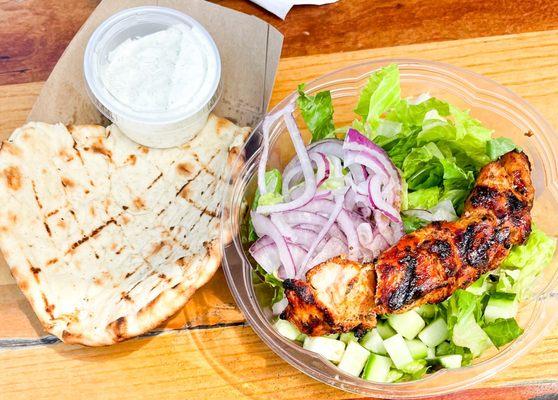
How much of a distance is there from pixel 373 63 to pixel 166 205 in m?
1.19

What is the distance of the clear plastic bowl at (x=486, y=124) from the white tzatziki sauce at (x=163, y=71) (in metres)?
0.42

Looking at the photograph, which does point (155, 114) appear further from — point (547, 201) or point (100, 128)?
point (547, 201)

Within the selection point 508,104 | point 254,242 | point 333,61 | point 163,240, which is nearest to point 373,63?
point 333,61

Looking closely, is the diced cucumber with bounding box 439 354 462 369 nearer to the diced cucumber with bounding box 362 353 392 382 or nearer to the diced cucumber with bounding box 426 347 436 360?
the diced cucumber with bounding box 426 347 436 360

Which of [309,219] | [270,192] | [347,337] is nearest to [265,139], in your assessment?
[270,192]

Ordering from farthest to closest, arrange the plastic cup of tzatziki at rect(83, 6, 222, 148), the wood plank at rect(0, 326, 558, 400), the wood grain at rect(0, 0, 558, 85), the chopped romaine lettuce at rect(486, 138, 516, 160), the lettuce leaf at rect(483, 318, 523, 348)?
the wood grain at rect(0, 0, 558, 85) → the plastic cup of tzatziki at rect(83, 6, 222, 148) → the wood plank at rect(0, 326, 558, 400) → the chopped romaine lettuce at rect(486, 138, 516, 160) → the lettuce leaf at rect(483, 318, 523, 348)

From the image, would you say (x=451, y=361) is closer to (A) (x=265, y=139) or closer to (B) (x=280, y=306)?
(B) (x=280, y=306)

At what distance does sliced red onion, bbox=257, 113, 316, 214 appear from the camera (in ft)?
10.1

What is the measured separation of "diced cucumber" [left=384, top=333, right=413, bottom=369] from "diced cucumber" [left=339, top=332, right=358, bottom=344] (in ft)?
0.47

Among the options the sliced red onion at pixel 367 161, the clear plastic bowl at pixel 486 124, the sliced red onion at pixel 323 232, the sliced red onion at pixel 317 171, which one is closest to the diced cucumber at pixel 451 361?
the clear plastic bowl at pixel 486 124

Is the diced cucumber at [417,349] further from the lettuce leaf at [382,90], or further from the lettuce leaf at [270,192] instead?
the lettuce leaf at [382,90]

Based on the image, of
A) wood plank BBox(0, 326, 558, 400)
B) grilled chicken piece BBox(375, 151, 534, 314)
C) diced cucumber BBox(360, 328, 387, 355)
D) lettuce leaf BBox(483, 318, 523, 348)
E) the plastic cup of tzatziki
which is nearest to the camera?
grilled chicken piece BBox(375, 151, 534, 314)

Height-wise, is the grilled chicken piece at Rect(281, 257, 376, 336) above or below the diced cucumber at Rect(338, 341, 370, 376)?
above

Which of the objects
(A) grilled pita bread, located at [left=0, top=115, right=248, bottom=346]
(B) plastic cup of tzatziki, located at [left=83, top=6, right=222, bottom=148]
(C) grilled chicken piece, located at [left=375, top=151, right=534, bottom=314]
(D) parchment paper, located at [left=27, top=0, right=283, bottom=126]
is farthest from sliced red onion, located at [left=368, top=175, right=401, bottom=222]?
(B) plastic cup of tzatziki, located at [left=83, top=6, right=222, bottom=148]
